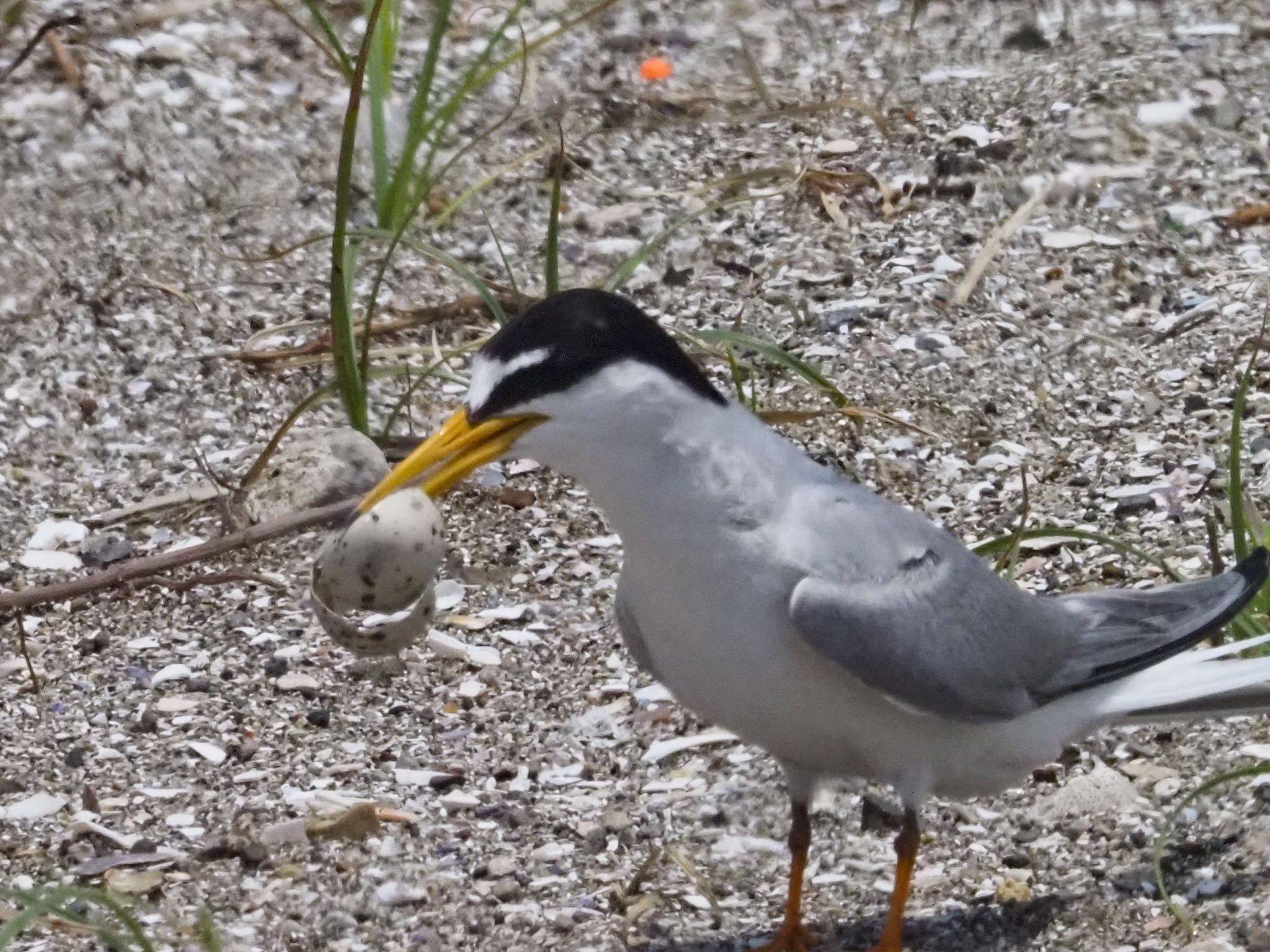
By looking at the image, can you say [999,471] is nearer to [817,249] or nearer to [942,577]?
[817,249]

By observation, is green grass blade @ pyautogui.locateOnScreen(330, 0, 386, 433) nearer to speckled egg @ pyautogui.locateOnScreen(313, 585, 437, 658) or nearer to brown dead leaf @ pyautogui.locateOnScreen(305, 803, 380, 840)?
speckled egg @ pyautogui.locateOnScreen(313, 585, 437, 658)

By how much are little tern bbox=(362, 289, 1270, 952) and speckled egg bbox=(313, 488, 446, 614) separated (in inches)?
15.7

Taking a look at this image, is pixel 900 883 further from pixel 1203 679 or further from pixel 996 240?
pixel 996 240

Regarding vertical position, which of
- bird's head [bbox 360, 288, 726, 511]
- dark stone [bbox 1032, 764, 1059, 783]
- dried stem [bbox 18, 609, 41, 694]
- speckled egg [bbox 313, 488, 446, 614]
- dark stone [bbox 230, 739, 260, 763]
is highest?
bird's head [bbox 360, 288, 726, 511]

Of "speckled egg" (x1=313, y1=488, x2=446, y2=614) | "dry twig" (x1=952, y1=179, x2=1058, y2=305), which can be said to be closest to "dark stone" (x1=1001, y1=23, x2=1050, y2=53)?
"dry twig" (x1=952, y1=179, x2=1058, y2=305)

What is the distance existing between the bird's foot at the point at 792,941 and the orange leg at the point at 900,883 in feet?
0.37

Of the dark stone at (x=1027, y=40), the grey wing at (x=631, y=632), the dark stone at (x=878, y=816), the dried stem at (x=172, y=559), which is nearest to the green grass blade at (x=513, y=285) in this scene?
the dried stem at (x=172, y=559)

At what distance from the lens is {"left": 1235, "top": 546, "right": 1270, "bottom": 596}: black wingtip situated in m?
2.92

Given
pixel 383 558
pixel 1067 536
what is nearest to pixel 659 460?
pixel 383 558

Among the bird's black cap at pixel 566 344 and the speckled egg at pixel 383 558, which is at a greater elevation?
the bird's black cap at pixel 566 344

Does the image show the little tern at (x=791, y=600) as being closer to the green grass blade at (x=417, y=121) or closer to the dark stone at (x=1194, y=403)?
the dark stone at (x=1194, y=403)

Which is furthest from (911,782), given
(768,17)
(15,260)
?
(768,17)

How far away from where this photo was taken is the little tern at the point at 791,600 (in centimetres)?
249

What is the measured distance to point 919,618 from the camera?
8.75ft
